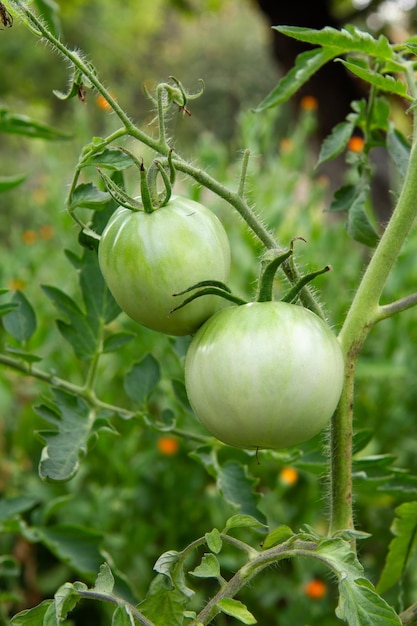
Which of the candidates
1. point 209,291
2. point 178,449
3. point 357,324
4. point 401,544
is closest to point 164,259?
point 209,291

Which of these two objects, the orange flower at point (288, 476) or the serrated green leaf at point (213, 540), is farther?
the orange flower at point (288, 476)

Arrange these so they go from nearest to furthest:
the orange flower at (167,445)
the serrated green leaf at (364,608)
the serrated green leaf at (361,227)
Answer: the serrated green leaf at (364,608) → the serrated green leaf at (361,227) → the orange flower at (167,445)

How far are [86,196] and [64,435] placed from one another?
0.22 m

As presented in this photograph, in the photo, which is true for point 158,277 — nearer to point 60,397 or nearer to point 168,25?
point 60,397

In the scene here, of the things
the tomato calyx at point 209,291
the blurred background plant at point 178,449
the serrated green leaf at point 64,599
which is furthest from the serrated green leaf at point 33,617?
the blurred background plant at point 178,449

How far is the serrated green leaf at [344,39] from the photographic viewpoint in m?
0.56

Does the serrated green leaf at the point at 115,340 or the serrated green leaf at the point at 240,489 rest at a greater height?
the serrated green leaf at the point at 115,340

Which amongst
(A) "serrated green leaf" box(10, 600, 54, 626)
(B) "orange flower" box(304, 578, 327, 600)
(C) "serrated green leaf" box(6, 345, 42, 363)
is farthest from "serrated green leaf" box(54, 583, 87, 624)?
(B) "orange flower" box(304, 578, 327, 600)

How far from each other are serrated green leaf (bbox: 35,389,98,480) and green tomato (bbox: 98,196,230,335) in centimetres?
16

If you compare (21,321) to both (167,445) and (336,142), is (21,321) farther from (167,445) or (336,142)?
Answer: (167,445)

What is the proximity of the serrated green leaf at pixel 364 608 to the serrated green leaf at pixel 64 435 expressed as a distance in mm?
235

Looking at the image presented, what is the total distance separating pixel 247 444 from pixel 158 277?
0.13m

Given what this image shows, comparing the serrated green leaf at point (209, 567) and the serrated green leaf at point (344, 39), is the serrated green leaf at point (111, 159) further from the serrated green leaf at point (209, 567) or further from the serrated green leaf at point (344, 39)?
the serrated green leaf at point (209, 567)

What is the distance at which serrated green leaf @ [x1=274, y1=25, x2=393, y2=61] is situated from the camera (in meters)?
0.56
